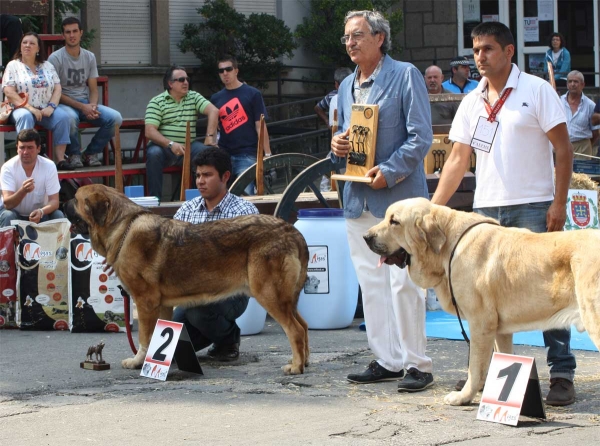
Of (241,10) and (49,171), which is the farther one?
(241,10)

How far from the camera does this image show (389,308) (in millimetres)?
6441

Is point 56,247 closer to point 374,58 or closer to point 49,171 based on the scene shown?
point 49,171

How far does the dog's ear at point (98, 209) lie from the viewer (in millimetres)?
7137

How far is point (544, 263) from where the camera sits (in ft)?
Result: 17.6

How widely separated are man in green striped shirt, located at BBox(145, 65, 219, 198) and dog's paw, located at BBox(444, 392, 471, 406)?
22.8ft

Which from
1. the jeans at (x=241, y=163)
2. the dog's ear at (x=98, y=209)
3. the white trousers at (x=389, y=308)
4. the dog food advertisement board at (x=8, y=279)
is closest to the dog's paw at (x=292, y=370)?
the white trousers at (x=389, y=308)

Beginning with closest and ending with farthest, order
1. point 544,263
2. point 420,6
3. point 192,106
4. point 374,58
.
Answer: point 544,263, point 374,58, point 192,106, point 420,6

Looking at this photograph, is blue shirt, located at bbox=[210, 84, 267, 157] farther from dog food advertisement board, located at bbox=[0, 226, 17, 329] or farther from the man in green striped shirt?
dog food advertisement board, located at bbox=[0, 226, 17, 329]

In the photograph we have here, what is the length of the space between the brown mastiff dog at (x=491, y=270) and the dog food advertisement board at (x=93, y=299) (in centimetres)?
391

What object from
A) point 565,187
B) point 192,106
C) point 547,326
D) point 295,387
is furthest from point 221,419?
point 192,106

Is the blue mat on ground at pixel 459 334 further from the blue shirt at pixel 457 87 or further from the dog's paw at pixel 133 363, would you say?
the blue shirt at pixel 457 87

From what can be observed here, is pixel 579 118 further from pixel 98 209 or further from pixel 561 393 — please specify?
pixel 561 393

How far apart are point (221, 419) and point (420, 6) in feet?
57.4

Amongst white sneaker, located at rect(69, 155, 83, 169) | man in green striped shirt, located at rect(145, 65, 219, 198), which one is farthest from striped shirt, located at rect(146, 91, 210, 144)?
white sneaker, located at rect(69, 155, 83, 169)
